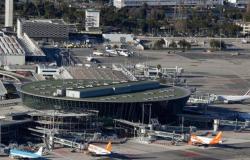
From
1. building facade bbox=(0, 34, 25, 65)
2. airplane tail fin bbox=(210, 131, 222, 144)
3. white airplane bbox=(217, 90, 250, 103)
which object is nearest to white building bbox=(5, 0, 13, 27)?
building facade bbox=(0, 34, 25, 65)

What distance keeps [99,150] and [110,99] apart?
651cm

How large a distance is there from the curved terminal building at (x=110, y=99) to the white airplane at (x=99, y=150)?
16.1ft

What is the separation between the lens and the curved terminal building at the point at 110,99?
47.5 metres

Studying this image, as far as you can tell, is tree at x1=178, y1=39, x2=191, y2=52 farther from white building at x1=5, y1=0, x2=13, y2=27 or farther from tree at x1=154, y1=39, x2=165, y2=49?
white building at x1=5, y1=0, x2=13, y2=27

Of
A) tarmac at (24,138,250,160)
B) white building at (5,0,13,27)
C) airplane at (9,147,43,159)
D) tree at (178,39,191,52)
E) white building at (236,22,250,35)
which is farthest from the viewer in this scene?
white building at (236,22,250,35)

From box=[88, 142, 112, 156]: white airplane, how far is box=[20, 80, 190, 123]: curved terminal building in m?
4.91

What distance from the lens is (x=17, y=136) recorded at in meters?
45.5

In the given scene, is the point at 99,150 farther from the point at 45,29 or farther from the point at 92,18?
the point at 92,18

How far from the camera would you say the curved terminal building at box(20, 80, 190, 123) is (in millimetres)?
47531

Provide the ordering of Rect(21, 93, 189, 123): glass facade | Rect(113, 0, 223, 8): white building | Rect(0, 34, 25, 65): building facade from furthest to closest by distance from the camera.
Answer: Rect(113, 0, 223, 8): white building
Rect(0, 34, 25, 65): building facade
Rect(21, 93, 189, 123): glass facade

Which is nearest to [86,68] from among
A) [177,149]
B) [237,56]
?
[177,149]

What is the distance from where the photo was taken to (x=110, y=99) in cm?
4809

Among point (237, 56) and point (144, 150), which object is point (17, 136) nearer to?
point (144, 150)

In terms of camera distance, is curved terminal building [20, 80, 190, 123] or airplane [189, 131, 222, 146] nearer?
airplane [189, 131, 222, 146]
